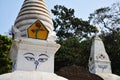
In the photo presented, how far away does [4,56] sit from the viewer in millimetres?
16203

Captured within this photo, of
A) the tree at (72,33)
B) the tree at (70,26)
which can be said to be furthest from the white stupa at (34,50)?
the tree at (70,26)

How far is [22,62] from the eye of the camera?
907 cm

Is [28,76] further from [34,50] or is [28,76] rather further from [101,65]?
[101,65]

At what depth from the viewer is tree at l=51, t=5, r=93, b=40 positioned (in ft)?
105

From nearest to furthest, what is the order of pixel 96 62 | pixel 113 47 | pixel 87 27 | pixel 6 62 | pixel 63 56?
pixel 96 62
pixel 6 62
pixel 63 56
pixel 113 47
pixel 87 27

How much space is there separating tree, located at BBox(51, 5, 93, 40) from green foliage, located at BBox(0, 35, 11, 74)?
1525 cm

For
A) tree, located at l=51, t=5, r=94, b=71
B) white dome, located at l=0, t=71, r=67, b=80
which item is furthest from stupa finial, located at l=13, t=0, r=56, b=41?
tree, located at l=51, t=5, r=94, b=71

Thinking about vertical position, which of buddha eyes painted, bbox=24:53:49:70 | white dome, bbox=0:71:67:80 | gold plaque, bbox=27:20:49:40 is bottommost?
white dome, bbox=0:71:67:80

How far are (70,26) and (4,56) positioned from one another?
1768 centimetres

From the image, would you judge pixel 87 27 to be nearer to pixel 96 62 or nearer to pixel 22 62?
pixel 96 62

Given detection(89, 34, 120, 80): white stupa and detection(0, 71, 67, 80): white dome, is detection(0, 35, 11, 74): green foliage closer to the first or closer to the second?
detection(89, 34, 120, 80): white stupa

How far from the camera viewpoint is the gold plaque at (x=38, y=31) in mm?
9586

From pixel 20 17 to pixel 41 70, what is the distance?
2788 mm

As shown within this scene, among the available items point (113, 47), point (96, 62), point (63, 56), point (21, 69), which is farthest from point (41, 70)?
point (113, 47)
